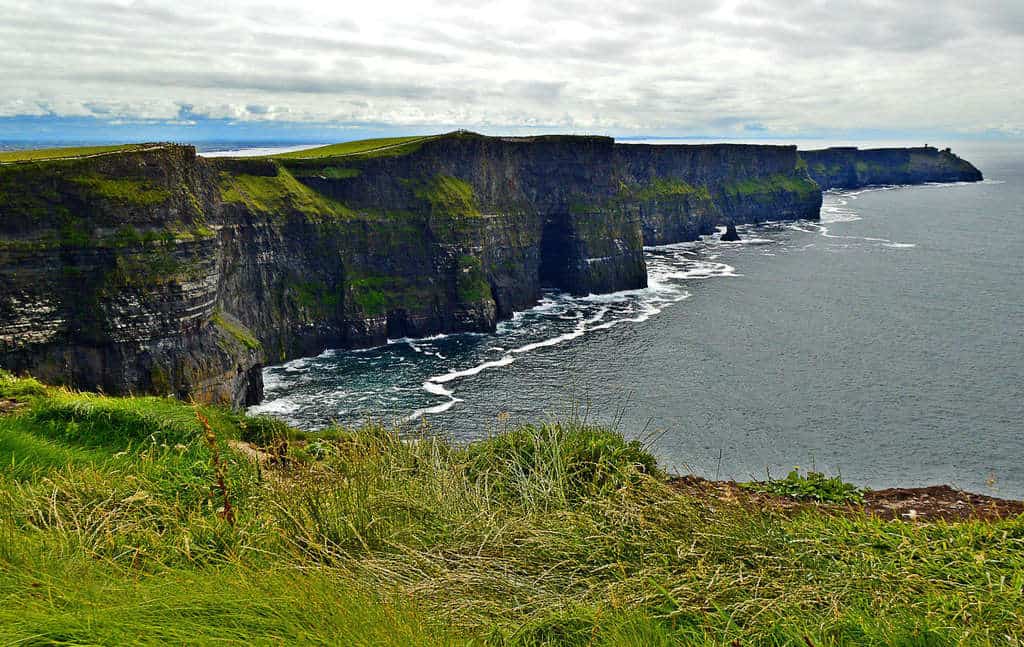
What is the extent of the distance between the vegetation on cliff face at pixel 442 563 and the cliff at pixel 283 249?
19525 millimetres

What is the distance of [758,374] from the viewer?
189ft

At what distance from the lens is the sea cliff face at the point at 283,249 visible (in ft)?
143

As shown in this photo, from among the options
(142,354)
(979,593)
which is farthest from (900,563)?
(142,354)

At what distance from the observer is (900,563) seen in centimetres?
721

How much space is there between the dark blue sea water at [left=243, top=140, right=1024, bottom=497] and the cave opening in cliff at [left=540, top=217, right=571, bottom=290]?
3661 mm

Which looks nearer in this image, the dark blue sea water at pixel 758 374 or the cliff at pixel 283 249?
the dark blue sea water at pixel 758 374

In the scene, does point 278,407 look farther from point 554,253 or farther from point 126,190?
point 554,253

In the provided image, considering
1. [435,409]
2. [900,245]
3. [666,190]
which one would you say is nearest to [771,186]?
[666,190]

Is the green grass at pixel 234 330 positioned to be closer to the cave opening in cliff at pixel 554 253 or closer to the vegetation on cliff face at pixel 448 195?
the vegetation on cliff face at pixel 448 195

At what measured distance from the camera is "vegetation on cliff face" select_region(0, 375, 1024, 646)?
5.11m

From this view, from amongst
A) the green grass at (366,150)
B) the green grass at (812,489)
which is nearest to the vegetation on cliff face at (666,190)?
the green grass at (366,150)

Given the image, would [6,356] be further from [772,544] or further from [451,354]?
[772,544]

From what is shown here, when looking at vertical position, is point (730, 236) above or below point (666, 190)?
below

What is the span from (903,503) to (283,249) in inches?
2473
